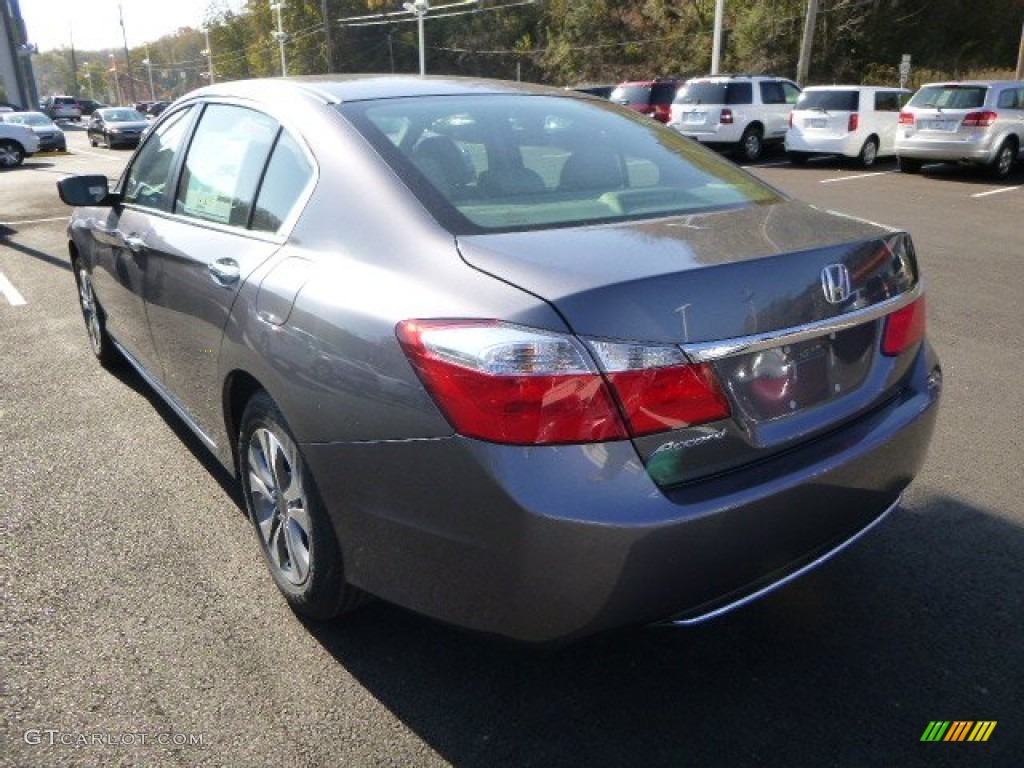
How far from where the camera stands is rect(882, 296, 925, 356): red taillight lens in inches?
93.3

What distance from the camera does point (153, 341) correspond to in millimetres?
3604

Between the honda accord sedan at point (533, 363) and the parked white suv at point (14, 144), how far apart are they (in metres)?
23.0

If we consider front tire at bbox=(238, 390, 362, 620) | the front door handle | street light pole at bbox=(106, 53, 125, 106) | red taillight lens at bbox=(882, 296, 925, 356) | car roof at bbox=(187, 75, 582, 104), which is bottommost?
street light pole at bbox=(106, 53, 125, 106)

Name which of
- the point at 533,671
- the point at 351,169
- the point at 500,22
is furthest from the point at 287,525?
the point at 500,22

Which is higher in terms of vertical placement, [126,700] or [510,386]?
[510,386]

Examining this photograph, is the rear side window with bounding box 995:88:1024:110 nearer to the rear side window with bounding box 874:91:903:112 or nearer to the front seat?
the rear side window with bounding box 874:91:903:112

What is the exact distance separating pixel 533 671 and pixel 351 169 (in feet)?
5.03

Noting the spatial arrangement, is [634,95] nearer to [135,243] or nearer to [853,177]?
[853,177]

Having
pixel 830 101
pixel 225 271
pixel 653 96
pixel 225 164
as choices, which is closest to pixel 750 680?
pixel 225 271

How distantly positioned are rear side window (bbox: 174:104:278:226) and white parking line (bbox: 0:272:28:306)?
15.4 feet

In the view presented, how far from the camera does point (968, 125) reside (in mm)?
14648

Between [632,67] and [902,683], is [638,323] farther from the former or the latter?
[632,67]

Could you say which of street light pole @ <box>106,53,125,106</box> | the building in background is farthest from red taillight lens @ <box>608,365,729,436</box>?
street light pole @ <box>106,53,125,106</box>

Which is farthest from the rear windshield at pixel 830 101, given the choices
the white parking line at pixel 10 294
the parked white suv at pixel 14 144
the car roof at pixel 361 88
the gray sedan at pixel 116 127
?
the gray sedan at pixel 116 127
